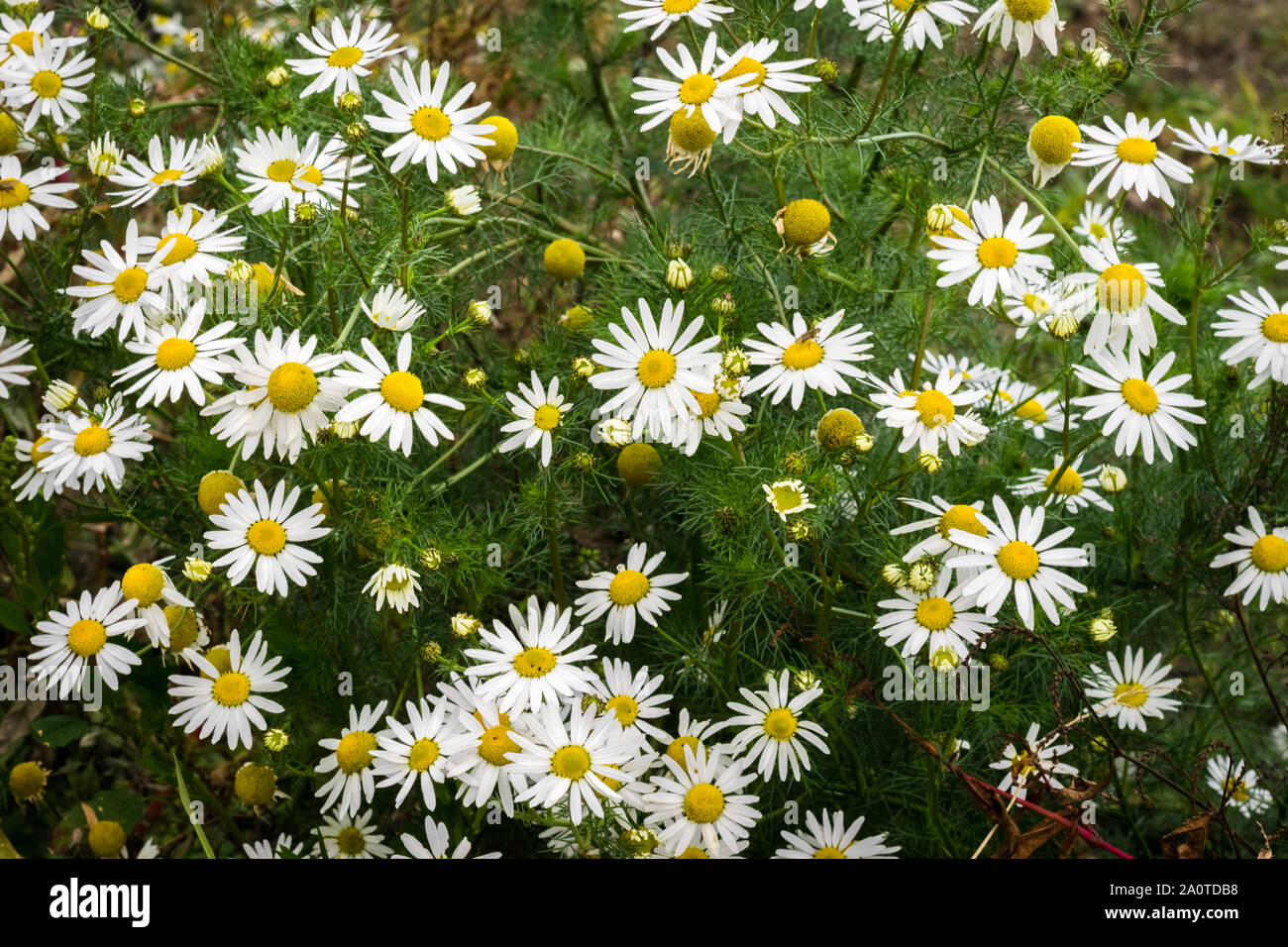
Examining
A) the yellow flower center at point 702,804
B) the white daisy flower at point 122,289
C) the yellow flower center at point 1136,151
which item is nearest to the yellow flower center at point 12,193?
the white daisy flower at point 122,289

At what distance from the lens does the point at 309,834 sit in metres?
2.32

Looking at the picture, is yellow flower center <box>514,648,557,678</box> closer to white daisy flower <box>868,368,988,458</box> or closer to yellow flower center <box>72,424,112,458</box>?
white daisy flower <box>868,368,988,458</box>

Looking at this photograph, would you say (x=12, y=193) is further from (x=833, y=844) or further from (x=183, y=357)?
(x=833, y=844)

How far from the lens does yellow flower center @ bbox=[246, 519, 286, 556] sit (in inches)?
74.6

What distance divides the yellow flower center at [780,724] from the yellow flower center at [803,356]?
0.57m

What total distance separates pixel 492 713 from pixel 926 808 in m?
0.80

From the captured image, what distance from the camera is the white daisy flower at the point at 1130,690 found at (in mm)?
2139

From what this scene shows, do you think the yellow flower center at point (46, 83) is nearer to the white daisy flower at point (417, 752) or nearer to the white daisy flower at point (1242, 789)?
the white daisy flower at point (417, 752)

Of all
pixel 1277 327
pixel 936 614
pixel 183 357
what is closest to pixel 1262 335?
pixel 1277 327

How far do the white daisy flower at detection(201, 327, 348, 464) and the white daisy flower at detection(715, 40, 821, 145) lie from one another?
0.75 metres

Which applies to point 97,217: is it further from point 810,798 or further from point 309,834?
point 810,798

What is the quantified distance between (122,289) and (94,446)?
274 millimetres

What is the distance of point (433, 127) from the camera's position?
6.63 feet
